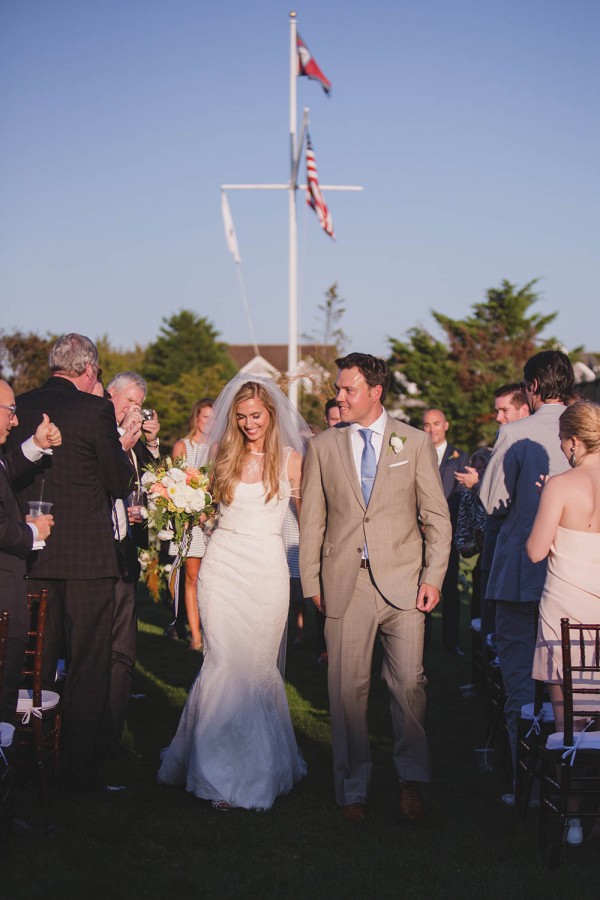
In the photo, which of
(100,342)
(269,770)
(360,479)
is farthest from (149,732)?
(100,342)

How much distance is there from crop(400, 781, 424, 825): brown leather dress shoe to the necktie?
1.58 meters

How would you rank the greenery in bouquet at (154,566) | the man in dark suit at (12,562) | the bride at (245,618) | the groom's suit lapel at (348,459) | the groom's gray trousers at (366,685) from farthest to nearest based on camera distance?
the greenery in bouquet at (154,566), the bride at (245,618), the groom's suit lapel at (348,459), the groom's gray trousers at (366,685), the man in dark suit at (12,562)

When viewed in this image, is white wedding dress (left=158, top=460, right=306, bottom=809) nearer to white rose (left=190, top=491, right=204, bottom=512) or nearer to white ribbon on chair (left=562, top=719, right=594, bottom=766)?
white rose (left=190, top=491, right=204, bottom=512)

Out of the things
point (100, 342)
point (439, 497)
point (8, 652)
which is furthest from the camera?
point (100, 342)

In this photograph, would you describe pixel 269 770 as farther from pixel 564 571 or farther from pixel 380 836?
pixel 564 571

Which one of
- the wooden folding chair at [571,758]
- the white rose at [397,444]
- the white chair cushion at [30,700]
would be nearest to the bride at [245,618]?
the white chair cushion at [30,700]

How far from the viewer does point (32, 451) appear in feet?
18.0

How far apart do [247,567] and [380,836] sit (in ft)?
5.93

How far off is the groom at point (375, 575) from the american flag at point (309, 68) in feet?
67.9

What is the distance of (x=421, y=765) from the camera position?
5492 millimetres

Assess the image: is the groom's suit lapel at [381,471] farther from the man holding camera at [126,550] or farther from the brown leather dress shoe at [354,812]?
the man holding camera at [126,550]

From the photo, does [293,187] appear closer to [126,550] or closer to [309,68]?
[309,68]

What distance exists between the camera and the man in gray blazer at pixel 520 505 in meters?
5.87

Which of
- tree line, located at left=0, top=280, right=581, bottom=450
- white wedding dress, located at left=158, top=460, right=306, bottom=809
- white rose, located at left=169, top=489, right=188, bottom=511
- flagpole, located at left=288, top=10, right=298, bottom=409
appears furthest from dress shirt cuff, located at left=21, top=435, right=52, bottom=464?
tree line, located at left=0, top=280, right=581, bottom=450
